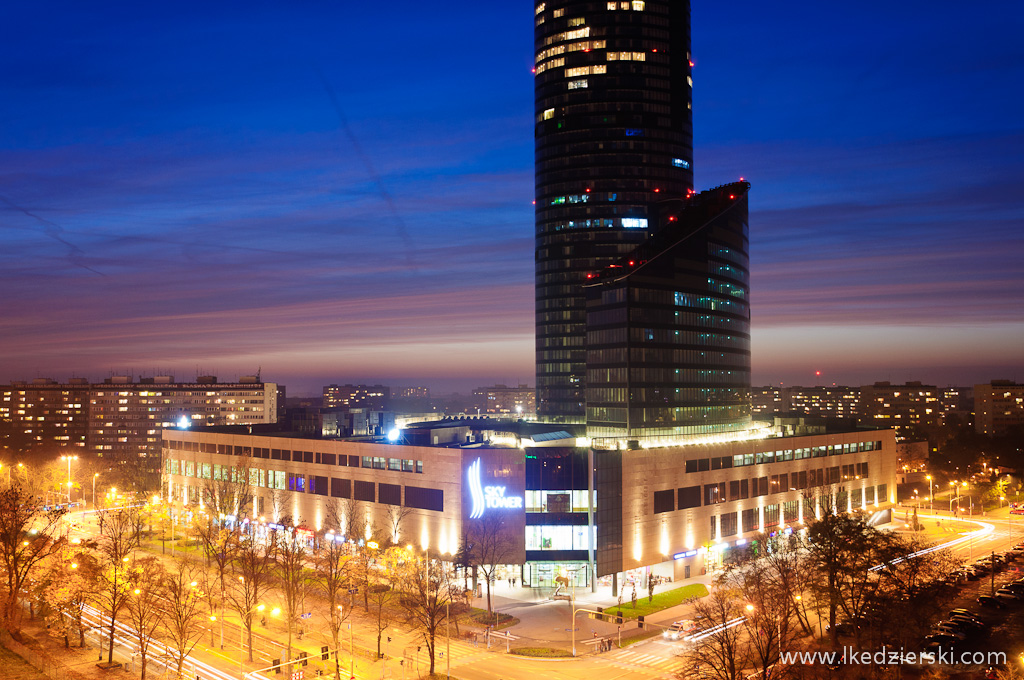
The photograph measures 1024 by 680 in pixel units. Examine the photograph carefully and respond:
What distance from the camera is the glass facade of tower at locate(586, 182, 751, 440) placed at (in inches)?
5197

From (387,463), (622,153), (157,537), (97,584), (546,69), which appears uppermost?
(546,69)

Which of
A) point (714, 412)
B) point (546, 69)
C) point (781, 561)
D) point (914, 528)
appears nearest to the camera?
point (781, 561)

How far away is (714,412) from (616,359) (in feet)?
81.3

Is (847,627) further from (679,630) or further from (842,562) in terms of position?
(679,630)

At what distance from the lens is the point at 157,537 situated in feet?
428

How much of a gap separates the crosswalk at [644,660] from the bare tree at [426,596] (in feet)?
51.4

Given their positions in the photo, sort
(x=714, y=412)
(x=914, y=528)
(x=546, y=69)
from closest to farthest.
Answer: (x=914, y=528), (x=714, y=412), (x=546, y=69)

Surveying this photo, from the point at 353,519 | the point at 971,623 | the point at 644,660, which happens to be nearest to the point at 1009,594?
the point at 971,623

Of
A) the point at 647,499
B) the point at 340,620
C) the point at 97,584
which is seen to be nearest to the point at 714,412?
the point at 647,499

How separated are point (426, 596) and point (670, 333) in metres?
75.8

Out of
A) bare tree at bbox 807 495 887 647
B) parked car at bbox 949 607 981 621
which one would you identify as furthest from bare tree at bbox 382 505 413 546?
parked car at bbox 949 607 981 621

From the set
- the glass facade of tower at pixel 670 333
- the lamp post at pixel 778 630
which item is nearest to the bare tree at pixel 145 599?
the lamp post at pixel 778 630

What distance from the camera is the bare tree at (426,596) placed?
69.3m

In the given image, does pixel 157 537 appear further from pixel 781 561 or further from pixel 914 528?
pixel 914 528
